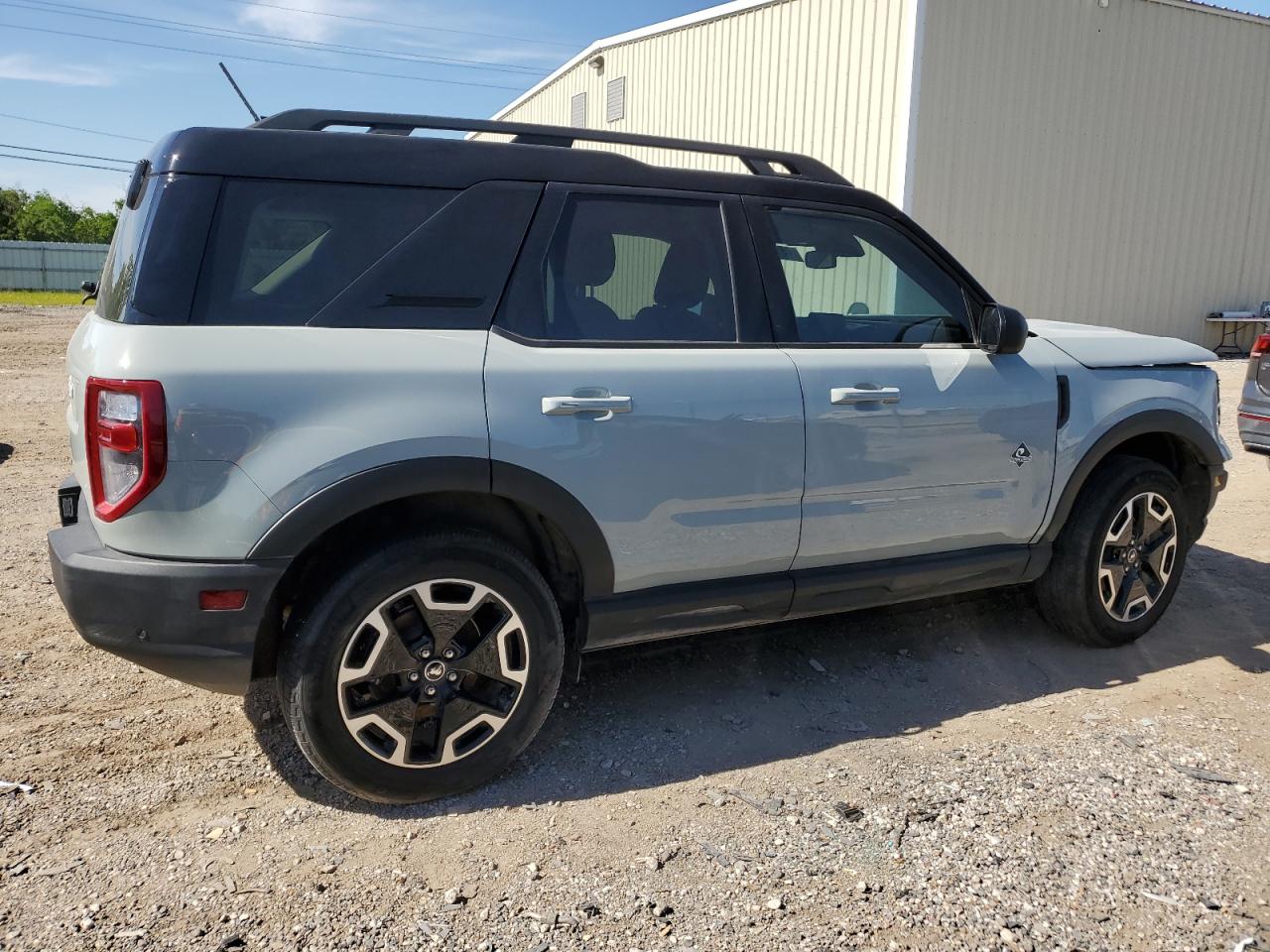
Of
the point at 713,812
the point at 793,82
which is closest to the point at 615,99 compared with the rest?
the point at 793,82

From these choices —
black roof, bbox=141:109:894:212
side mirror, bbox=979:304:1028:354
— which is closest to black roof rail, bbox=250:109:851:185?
black roof, bbox=141:109:894:212

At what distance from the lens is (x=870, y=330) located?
385 centimetres

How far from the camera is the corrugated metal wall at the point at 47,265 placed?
4284 centimetres

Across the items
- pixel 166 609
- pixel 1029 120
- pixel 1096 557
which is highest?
pixel 1029 120

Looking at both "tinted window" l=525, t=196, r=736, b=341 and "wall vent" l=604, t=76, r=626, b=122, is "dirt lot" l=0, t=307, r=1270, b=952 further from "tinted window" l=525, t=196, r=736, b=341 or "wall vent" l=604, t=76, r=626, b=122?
"wall vent" l=604, t=76, r=626, b=122

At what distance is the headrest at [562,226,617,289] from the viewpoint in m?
3.26

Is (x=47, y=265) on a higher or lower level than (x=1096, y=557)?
higher

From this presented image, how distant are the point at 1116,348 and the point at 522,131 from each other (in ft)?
Answer: 8.81

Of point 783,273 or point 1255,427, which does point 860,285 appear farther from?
point 1255,427

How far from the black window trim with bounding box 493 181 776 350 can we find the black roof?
0.03m

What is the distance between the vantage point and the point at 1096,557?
4250mm

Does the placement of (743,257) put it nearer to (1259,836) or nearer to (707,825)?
(707,825)

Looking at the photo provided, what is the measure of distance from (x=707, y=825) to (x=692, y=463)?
1124 millimetres

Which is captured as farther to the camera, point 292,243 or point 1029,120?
point 1029,120
